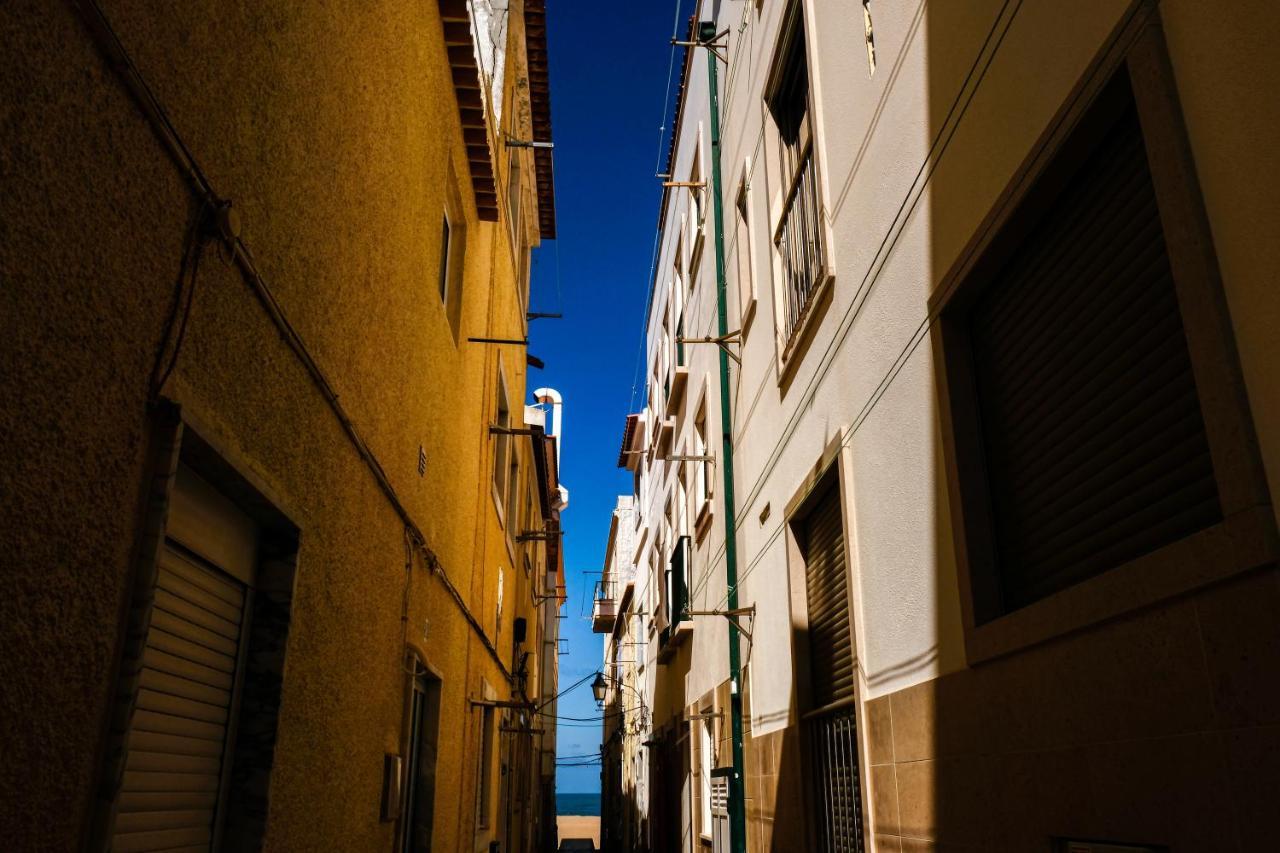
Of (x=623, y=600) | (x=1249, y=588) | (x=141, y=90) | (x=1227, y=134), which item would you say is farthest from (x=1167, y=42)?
(x=623, y=600)

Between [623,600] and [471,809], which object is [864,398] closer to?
[471,809]

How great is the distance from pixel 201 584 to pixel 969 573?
2619 millimetres

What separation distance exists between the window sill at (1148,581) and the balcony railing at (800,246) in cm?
288

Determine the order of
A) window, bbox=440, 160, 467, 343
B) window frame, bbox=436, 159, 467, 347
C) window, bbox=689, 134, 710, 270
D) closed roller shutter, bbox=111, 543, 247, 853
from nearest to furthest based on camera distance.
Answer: closed roller shutter, bbox=111, 543, 247, 853 → window, bbox=440, 160, 467, 343 → window frame, bbox=436, 159, 467, 347 → window, bbox=689, 134, 710, 270

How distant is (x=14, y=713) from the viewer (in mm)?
1803

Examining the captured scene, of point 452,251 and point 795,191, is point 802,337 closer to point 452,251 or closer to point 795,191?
point 795,191

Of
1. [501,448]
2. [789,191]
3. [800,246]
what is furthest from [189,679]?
[501,448]

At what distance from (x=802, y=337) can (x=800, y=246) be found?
30.8 inches

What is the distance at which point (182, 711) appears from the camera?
294 cm

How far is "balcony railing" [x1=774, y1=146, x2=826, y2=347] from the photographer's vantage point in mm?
6055

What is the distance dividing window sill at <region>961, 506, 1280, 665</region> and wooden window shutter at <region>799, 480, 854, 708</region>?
2237 millimetres

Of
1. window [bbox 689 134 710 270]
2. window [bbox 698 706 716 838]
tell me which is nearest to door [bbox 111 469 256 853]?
window [bbox 698 706 716 838]

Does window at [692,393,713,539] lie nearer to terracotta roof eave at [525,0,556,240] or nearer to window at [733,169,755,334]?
window at [733,169,755,334]

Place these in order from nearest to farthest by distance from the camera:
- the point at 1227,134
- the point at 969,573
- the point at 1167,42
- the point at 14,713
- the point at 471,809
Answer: the point at 14,713 → the point at 1227,134 → the point at 1167,42 → the point at 969,573 → the point at 471,809
